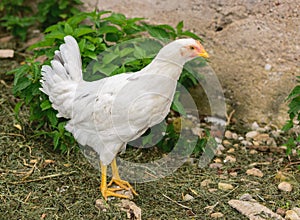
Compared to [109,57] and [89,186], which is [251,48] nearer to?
[109,57]

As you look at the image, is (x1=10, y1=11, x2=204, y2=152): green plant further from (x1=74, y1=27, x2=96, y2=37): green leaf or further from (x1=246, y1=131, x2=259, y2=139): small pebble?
(x1=246, y1=131, x2=259, y2=139): small pebble

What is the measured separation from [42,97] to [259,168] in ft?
4.94

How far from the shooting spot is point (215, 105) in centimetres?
386

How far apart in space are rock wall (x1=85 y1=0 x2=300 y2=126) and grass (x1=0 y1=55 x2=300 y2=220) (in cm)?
44

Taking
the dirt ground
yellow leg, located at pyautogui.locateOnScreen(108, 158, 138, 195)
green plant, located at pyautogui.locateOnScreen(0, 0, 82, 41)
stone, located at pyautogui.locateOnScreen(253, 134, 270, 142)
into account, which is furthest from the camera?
green plant, located at pyautogui.locateOnScreen(0, 0, 82, 41)

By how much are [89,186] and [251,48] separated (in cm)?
164

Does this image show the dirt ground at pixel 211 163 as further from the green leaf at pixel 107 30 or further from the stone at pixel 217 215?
the green leaf at pixel 107 30

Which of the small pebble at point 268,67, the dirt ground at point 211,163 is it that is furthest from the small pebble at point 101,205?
the small pebble at point 268,67

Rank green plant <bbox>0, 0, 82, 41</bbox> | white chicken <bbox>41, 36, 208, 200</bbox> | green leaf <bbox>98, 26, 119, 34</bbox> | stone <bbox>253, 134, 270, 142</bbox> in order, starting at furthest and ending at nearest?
green plant <bbox>0, 0, 82, 41</bbox> < stone <bbox>253, 134, 270, 142</bbox> < green leaf <bbox>98, 26, 119, 34</bbox> < white chicken <bbox>41, 36, 208, 200</bbox>

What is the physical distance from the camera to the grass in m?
2.80

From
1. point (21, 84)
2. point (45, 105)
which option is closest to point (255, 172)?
point (45, 105)

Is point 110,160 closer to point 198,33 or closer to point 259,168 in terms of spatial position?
point 259,168

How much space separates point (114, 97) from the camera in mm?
2664

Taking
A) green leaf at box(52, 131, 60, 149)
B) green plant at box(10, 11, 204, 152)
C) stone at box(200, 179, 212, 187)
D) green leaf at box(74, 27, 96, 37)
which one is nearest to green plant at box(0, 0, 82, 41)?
green plant at box(10, 11, 204, 152)
